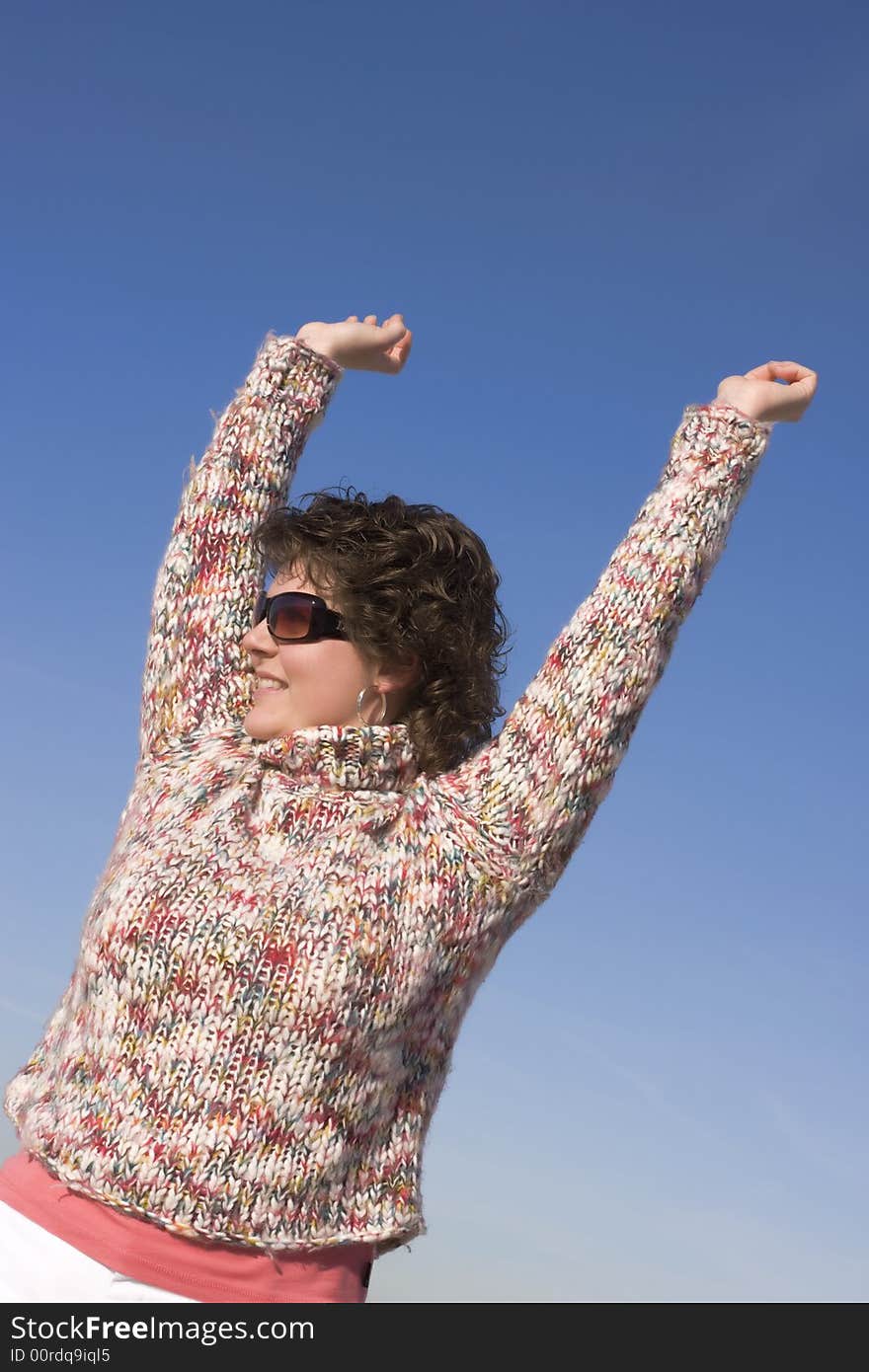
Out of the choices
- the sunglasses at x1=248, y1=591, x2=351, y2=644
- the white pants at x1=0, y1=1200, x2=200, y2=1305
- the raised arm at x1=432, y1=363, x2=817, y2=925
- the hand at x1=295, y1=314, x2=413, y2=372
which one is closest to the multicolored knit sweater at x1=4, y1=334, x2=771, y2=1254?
the raised arm at x1=432, y1=363, x2=817, y2=925

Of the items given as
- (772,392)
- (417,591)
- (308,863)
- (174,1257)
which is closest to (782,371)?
(772,392)

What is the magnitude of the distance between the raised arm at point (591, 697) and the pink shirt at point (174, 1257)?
772 mm

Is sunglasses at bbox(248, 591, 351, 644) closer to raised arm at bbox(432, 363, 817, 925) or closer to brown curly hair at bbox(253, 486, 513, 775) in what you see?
brown curly hair at bbox(253, 486, 513, 775)

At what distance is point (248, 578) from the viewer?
10.6 ft

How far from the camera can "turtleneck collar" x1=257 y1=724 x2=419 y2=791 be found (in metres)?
2.80

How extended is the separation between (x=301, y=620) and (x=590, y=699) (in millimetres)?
654

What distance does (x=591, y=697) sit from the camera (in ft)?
8.95

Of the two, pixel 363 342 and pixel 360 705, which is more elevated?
pixel 363 342

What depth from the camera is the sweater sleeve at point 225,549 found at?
314cm

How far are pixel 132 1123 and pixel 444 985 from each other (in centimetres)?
63

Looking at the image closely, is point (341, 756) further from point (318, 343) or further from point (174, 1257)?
point (318, 343)

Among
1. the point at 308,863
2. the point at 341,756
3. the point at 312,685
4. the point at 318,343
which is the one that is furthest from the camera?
the point at 318,343
